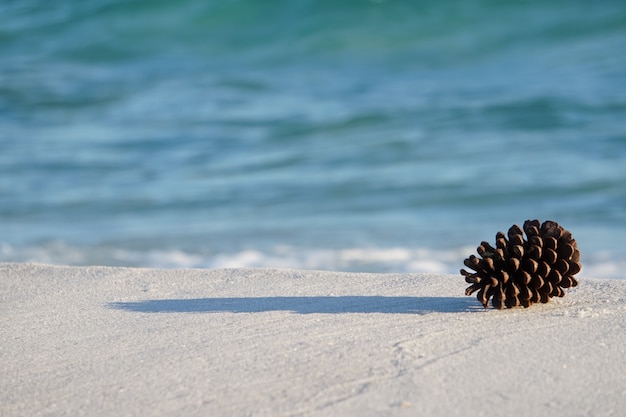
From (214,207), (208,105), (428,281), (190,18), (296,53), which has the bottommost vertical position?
(428,281)

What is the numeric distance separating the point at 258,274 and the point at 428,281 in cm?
43

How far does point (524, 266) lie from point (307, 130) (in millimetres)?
7379

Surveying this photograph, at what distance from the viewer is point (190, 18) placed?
1345 cm

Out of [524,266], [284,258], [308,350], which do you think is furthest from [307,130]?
[308,350]

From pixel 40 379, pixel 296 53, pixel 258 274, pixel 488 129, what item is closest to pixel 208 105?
pixel 296 53

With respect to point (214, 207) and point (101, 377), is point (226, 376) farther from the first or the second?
point (214, 207)

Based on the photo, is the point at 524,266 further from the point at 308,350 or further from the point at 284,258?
the point at 284,258

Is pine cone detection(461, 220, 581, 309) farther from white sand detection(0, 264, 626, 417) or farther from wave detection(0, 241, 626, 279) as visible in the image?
wave detection(0, 241, 626, 279)

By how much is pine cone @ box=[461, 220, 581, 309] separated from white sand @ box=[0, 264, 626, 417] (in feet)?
0.13

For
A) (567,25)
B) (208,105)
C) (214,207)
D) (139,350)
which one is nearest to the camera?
(139,350)

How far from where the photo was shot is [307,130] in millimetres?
8969

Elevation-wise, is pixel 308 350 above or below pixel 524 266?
below

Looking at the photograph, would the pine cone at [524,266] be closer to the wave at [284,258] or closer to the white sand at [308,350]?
the white sand at [308,350]

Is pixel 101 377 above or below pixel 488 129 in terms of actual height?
below
